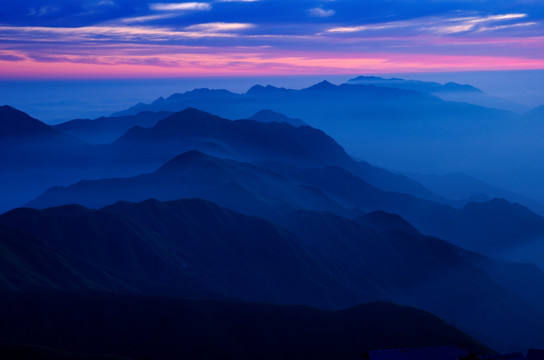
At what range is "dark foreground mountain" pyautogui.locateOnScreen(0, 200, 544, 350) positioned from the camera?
317ft

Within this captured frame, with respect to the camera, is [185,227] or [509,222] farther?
[509,222]

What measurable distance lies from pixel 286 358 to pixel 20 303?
34640 millimetres

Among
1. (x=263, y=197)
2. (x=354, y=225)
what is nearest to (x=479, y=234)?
(x=354, y=225)

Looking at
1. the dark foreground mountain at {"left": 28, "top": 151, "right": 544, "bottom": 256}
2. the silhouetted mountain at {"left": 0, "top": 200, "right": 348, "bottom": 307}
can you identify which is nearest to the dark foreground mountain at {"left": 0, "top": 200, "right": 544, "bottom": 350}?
the silhouetted mountain at {"left": 0, "top": 200, "right": 348, "bottom": 307}

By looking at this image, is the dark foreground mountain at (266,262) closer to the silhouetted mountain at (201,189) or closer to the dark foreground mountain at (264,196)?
the silhouetted mountain at (201,189)

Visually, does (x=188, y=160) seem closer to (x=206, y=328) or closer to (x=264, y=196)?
(x=264, y=196)

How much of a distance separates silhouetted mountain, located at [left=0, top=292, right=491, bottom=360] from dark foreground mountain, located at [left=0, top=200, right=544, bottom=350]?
19289 millimetres

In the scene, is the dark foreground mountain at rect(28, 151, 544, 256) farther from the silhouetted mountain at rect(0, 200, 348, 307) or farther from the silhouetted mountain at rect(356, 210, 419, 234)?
the silhouetted mountain at rect(0, 200, 348, 307)

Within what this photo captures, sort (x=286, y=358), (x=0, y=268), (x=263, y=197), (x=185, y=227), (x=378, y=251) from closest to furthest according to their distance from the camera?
(x=286, y=358) → (x=0, y=268) → (x=185, y=227) → (x=378, y=251) → (x=263, y=197)

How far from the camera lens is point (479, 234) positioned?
18762cm

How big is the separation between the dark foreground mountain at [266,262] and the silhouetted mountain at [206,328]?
63.3 feet

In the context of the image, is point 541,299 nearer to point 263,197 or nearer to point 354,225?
point 354,225

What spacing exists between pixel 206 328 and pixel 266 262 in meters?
55.9

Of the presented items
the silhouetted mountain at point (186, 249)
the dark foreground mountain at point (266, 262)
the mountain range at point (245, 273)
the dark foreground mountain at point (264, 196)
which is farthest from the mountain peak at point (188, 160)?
the silhouetted mountain at point (186, 249)
